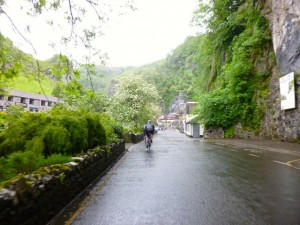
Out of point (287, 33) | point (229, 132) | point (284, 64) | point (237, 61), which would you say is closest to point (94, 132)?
point (284, 64)

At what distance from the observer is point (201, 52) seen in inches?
1788

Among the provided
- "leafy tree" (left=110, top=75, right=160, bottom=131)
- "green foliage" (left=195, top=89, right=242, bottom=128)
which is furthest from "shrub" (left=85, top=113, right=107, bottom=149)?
"leafy tree" (left=110, top=75, right=160, bottom=131)

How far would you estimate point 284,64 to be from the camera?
25797mm

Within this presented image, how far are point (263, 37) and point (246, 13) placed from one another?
15.7ft

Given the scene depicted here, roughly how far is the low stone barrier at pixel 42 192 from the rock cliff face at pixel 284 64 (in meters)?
20.3

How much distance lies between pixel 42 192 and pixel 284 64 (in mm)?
24933

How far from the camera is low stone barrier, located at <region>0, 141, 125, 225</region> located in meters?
4.38

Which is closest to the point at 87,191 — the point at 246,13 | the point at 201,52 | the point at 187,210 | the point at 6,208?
the point at 187,210

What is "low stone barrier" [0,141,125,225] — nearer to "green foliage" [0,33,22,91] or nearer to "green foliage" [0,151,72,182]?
"green foliage" [0,151,72,182]

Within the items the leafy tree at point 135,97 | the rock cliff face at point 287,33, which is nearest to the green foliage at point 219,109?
the rock cliff face at point 287,33

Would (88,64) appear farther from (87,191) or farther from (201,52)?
(201,52)

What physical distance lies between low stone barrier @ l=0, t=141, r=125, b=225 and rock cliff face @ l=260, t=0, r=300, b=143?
2034 centimetres

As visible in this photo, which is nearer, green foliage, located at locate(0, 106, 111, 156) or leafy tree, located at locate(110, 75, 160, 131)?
green foliage, located at locate(0, 106, 111, 156)

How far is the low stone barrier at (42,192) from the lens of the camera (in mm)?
4375
